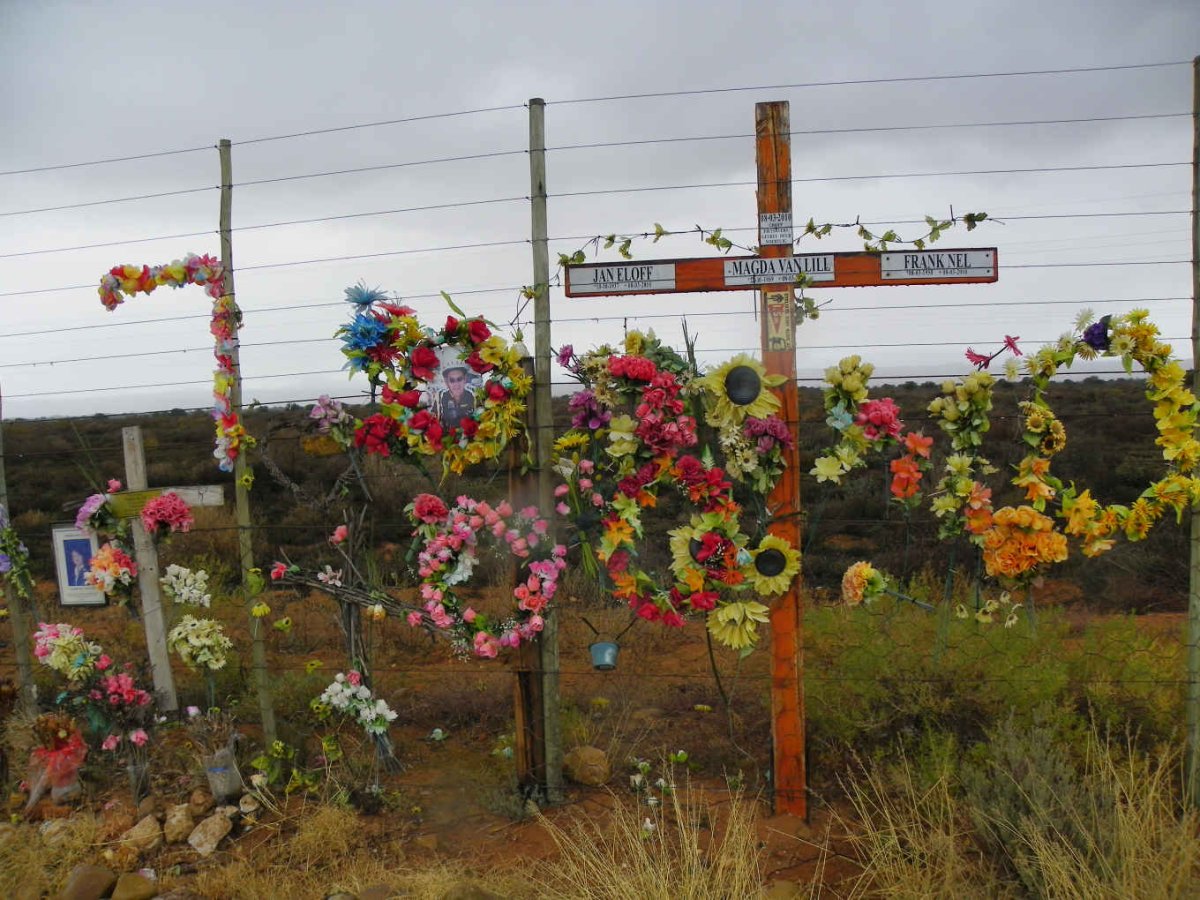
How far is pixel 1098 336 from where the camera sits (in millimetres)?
3768

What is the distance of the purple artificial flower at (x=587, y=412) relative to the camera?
3963mm

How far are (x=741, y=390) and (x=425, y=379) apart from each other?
130cm

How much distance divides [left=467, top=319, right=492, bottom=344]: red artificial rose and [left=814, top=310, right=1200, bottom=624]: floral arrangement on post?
4.72ft

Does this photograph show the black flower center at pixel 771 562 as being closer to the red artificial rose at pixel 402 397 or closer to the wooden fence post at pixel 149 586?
the red artificial rose at pixel 402 397

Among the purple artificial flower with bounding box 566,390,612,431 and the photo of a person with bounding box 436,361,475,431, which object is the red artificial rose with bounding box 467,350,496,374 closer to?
the photo of a person with bounding box 436,361,475,431

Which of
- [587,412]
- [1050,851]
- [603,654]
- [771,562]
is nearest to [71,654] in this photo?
[603,654]

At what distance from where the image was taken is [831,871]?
3605 mm

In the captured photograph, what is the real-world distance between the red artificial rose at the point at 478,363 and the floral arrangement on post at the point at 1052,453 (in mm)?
1376

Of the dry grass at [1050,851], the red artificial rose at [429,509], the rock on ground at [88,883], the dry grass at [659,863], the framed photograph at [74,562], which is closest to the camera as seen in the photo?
the dry grass at [1050,851]

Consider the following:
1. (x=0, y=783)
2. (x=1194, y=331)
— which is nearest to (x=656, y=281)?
(x=1194, y=331)

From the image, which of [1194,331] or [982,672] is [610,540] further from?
[1194,331]

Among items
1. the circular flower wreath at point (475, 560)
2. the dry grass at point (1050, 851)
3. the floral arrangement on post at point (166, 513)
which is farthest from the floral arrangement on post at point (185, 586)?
the dry grass at point (1050, 851)

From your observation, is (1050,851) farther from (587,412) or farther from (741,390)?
(587,412)

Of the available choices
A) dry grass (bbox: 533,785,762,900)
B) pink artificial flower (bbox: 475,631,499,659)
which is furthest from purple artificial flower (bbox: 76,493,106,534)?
dry grass (bbox: 533,785,762,900)
